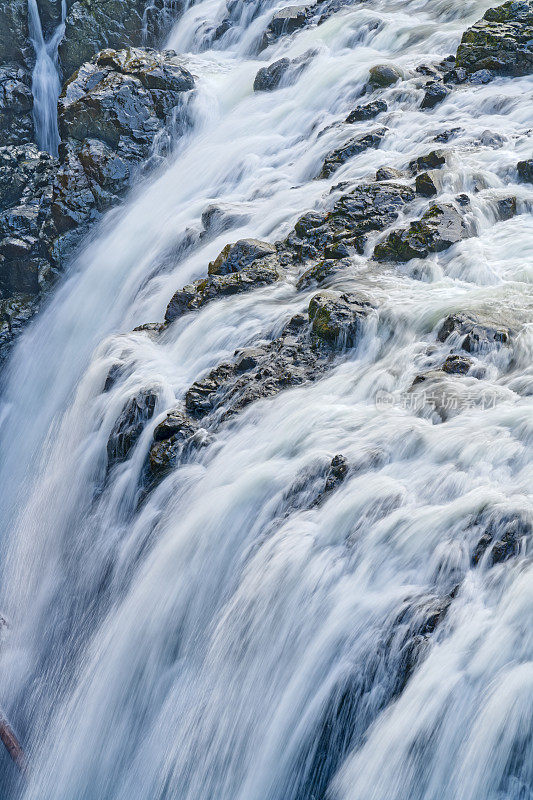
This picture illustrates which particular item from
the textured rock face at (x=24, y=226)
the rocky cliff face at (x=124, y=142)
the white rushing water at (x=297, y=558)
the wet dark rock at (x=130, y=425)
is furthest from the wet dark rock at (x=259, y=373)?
the textured rock face at (x=24, y=226)

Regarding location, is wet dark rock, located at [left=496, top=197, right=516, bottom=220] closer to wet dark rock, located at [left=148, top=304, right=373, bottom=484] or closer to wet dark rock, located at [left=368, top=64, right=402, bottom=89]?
wet dark rock, located at [left=148, top=304, right=373, bottom=484]

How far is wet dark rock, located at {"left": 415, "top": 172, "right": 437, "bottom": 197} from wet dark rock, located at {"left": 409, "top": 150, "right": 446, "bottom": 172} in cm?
39

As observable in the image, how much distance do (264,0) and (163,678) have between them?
660 inches

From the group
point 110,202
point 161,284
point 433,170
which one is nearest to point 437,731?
point 433,170

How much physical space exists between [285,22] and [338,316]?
38.9 ft

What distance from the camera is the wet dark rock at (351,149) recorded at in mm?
10711

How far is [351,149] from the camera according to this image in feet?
35.3

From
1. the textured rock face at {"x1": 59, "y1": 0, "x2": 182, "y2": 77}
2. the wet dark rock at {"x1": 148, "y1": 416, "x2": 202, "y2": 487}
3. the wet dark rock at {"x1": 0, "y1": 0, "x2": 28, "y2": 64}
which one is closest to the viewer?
the wet dark rock at {"x1": 148, "y1": 416, "x2": 202, "y2": 487}

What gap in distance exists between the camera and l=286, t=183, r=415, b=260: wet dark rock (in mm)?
8867

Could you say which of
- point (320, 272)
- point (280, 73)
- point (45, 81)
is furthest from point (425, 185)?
point (45, 81)

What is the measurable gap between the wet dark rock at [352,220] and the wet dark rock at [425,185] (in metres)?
0.11

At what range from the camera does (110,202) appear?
1405 cm

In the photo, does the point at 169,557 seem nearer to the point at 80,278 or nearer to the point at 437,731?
the point at 437,731

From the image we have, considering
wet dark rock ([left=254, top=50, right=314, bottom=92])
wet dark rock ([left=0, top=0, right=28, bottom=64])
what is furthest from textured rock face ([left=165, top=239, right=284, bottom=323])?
wet dark rock ([left=0, top=0, right=28, bottom=64])
